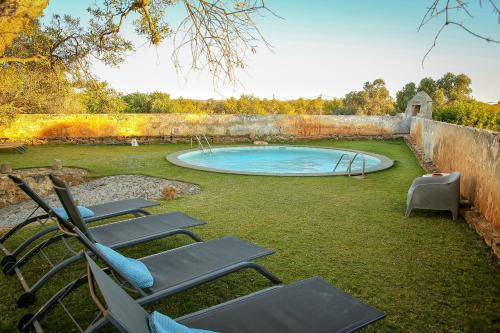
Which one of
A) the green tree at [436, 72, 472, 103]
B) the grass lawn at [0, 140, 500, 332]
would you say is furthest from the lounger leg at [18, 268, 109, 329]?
the green tree at [436, 72, 472, 103]

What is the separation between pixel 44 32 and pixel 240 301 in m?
7.94

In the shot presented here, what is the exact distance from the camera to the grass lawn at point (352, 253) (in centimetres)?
257

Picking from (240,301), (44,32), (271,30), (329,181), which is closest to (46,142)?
(44,32)

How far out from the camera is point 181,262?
260 cm

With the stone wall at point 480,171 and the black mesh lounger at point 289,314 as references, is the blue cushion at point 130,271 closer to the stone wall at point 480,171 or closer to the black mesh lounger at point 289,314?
the black mesh lounger at point 289,314

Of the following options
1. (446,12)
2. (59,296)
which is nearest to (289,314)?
(59,296)

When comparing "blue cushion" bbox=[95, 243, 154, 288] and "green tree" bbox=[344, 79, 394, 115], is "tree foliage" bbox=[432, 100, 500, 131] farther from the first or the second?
"green tree" bbox=[344, 79, 394, 115]

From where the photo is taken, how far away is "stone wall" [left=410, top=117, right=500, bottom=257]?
3922 mm

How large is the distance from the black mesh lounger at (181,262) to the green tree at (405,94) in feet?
148

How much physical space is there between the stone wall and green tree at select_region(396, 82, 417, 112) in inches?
1569

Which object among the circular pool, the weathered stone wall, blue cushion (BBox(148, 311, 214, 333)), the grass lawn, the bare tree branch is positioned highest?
the bare tree branch

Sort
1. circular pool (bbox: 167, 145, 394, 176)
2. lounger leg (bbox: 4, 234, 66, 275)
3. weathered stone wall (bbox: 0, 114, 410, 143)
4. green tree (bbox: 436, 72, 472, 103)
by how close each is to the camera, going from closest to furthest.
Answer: lounger leg (bbox: 4, 234, 66, 275)
circular pool (bbox: 167, 145, 394, 176)
weathered stone wall (bbox: 0, 114, 410, 143)
green tree (bbox: 436, 72, 472, 103)

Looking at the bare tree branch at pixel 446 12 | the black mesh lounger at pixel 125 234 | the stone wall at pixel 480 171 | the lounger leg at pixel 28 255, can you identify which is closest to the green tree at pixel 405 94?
the stone wall at pixel 480 171

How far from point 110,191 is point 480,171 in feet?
22.2
